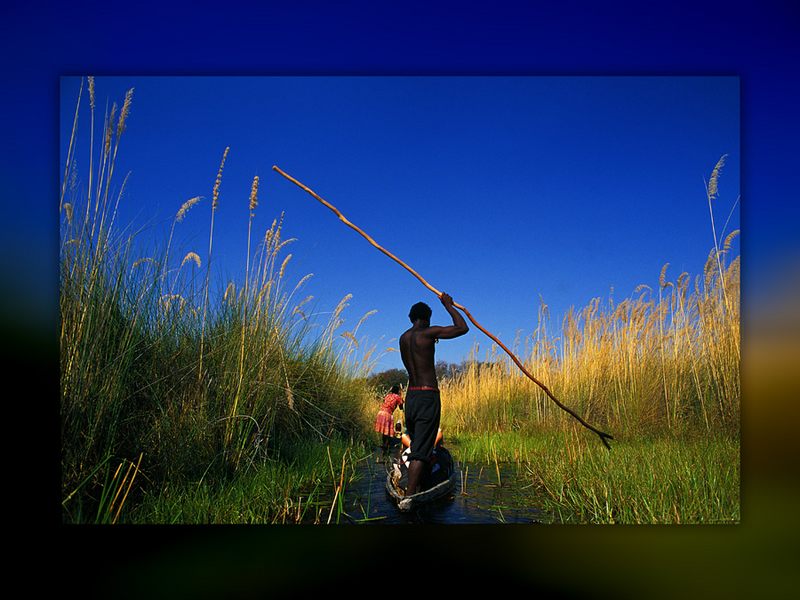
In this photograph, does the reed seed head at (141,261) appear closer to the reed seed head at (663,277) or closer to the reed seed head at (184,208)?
the reed seed head at (184,208)

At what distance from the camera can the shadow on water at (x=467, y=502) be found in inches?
127

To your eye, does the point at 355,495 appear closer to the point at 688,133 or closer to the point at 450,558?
the point at 450,558

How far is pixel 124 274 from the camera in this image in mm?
3146

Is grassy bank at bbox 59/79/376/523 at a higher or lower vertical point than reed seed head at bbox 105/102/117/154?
lower

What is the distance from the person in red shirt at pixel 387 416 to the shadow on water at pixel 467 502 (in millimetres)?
356

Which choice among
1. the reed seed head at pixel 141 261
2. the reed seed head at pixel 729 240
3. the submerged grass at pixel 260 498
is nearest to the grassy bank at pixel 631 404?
the reed seed head at pixel 729 240

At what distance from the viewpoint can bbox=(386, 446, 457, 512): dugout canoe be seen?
10.7 ft

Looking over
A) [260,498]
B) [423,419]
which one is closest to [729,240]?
[423,419]

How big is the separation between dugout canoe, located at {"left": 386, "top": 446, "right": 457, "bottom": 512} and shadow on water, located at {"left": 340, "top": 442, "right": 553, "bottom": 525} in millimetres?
28

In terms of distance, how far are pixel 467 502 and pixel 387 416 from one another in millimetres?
818

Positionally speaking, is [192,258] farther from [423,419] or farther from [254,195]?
[423,419]

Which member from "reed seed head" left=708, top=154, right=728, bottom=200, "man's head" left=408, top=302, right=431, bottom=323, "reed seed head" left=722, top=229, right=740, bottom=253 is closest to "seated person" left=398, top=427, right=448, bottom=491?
"man's head" left=408, top=302, right=431, bottom=323

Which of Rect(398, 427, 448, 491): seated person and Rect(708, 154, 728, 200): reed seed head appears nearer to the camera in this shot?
Rect(708, 154, 728, 200): reed seed head

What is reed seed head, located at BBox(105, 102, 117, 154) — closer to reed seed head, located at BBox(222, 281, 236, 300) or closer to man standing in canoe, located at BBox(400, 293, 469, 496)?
reed seed head, located at BBox(222, 281, 236, 300)
